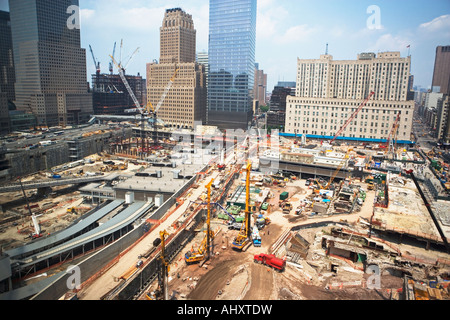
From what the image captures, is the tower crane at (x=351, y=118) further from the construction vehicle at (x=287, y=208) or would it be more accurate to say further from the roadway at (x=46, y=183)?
the roadway at (x=46, y=183)

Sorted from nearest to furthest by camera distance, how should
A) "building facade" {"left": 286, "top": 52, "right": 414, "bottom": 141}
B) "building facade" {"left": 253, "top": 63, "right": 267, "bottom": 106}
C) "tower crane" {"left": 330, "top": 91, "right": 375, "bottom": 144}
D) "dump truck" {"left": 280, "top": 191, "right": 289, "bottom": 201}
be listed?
1. "dump truck" {"left": 280, "top": 191, "right": 289, "bottom": 201}
2. "building facade" {"left": 286, "top": 52, "right": 414, "bottom": 141}
3. "tower crane" {"left": 330, "top": 91, "right": 375, "bottom": 144}
4. "building facade" {"left": 253, "top": 63, "right": 267, "bottom": 106}

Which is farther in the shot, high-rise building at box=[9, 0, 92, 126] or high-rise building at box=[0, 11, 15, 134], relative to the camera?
high-rise building at box=[0, 11, 15, 134]

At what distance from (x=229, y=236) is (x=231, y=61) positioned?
41205mm

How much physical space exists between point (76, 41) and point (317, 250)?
6072 centimetres

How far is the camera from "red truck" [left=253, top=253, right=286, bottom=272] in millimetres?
13562

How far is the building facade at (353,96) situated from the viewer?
42406 millimetres

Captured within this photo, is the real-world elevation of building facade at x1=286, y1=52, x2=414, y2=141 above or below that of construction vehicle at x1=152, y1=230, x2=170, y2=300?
above

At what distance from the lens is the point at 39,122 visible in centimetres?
5031

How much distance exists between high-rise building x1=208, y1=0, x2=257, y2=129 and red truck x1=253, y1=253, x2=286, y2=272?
3842 centimetres

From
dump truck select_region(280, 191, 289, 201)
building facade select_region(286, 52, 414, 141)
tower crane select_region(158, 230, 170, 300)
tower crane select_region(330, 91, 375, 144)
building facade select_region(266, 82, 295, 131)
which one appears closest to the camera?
tower crane select_region(158, 230, 170, 300)

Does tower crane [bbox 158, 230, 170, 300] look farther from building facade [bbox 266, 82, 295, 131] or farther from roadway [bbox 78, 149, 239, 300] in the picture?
building facade [bbox 266, 82, 295, 131]

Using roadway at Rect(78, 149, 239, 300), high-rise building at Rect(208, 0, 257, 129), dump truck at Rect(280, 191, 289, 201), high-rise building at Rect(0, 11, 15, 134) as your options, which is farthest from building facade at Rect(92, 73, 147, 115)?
roadway at Rect(78, 149, 239, 300)

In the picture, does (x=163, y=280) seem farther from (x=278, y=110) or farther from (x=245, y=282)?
(x=278, y=110)

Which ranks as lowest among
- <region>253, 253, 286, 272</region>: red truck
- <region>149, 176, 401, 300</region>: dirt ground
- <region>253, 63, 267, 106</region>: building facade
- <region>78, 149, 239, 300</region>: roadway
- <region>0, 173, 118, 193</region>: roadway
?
<region>149, 176, 401, 300</region>: dirt ground
